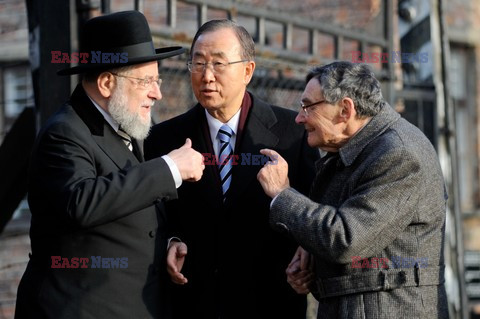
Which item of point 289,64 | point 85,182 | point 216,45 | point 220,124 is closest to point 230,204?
point 220,124

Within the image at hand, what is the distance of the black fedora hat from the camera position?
3.60 metres

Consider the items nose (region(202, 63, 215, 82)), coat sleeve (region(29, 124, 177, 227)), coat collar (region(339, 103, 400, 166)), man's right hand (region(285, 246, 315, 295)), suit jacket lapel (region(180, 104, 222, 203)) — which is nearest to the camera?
coat sleeve (region(29, 124, 177, 227))

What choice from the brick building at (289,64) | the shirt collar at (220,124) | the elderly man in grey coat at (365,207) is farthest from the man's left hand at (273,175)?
the brick building at (289,64)

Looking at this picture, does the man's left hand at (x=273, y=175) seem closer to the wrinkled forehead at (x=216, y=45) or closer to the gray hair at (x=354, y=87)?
the gray hair at (x=354, y=87)

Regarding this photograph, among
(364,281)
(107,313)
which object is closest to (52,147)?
(107,313)

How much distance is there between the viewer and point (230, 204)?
13.0ft

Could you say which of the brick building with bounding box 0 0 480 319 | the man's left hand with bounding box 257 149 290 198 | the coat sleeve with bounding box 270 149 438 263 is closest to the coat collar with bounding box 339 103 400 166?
the coat sleeve with bounding box 270 149 438 263

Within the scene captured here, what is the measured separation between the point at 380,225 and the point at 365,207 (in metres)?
→ 0.08

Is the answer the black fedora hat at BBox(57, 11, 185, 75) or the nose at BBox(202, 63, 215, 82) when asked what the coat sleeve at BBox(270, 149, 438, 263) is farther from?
the black fedora hat at BBox(57, 11, 185, 75)

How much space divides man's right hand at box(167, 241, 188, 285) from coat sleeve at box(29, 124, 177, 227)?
0.36m

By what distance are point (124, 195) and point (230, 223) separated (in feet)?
2.66

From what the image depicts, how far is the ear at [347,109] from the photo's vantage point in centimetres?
353

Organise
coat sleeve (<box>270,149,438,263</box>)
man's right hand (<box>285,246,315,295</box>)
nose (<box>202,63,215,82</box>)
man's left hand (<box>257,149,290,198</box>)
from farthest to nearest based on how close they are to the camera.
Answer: nose (<box>202,63,215,82</box>), man's right hand (<box>285,246,315,295</box>), man's left hand (<box>257,149,290,198</box>), coat sleeve (<box>270,149,438,263</box>)

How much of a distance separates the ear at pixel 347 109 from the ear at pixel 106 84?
86 centimetres
